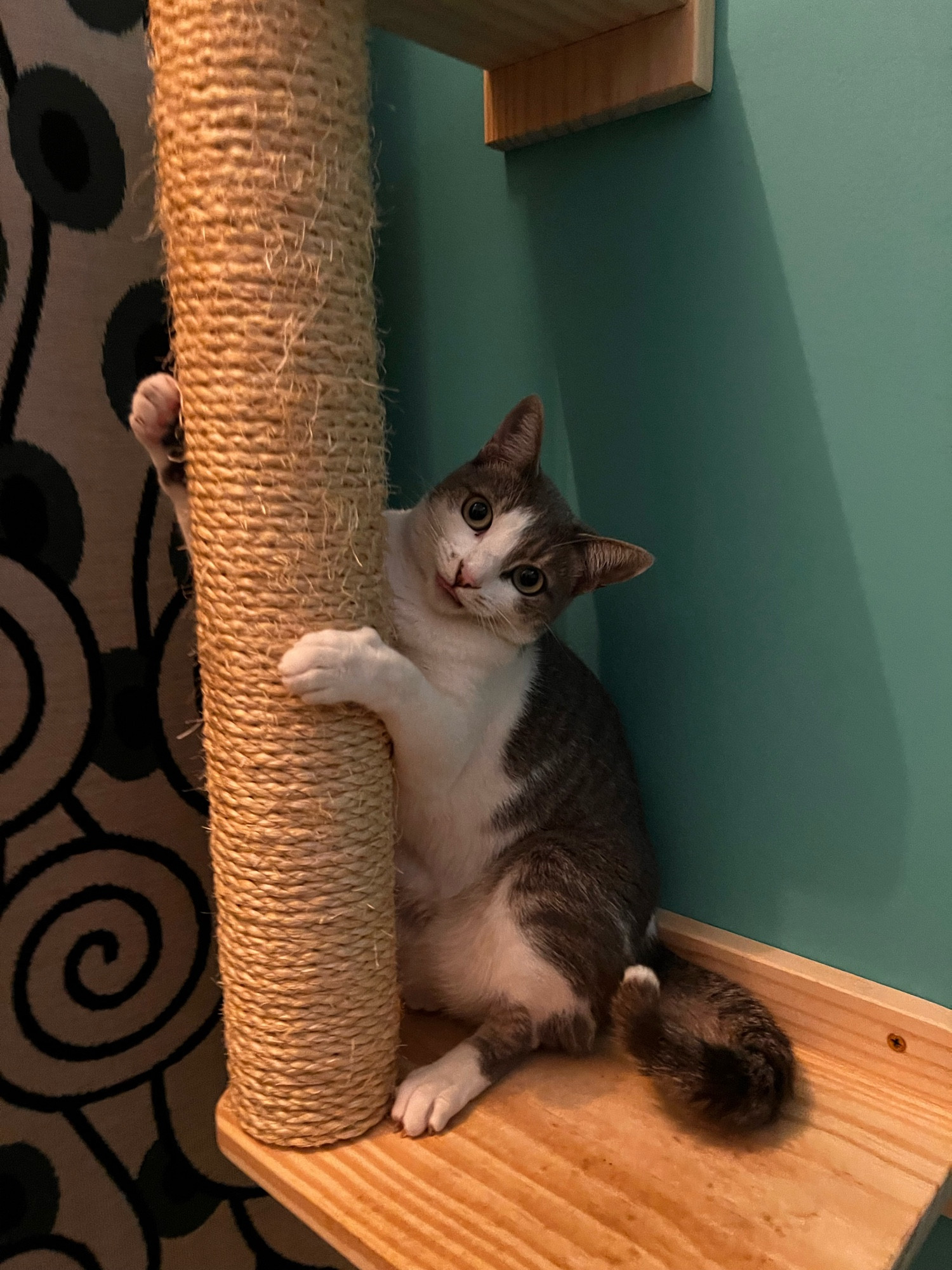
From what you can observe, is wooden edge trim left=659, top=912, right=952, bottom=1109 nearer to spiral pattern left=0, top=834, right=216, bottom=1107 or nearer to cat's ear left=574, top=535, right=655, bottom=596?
cat's ear left=574, top=535, right=655, bottom=596

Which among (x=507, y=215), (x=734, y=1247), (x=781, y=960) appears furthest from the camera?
(x=507, y=215)

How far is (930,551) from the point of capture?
82cm

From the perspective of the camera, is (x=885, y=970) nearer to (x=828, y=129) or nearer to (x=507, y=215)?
(x=828, y=129)

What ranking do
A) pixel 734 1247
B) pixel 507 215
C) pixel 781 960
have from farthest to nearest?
pixel 507 215
pixel 781 960
pixel 734 1247

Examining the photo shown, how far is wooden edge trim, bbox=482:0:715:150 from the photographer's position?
865 millimetres

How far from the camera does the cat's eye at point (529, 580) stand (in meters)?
0.91

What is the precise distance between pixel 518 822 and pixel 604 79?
2.82ft

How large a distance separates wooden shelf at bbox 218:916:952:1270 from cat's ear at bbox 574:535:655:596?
0.50m

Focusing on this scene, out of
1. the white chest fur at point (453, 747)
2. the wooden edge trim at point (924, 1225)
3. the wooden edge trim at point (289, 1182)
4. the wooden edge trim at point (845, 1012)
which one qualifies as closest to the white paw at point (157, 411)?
the white chest fur at point (453, 747)

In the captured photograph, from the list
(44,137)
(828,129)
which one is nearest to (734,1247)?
(828,129)

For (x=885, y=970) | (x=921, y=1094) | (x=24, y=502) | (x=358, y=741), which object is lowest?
(x=921, y=1094)

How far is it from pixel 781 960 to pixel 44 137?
4.24 feet

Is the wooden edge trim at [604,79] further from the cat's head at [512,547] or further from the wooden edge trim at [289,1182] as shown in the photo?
the wooden edge trim at [289,1182]

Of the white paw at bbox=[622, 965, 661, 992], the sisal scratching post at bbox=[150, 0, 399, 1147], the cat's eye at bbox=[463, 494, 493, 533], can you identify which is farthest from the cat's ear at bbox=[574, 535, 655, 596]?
the white paw at bbox=[622, 965, 661, 992]
